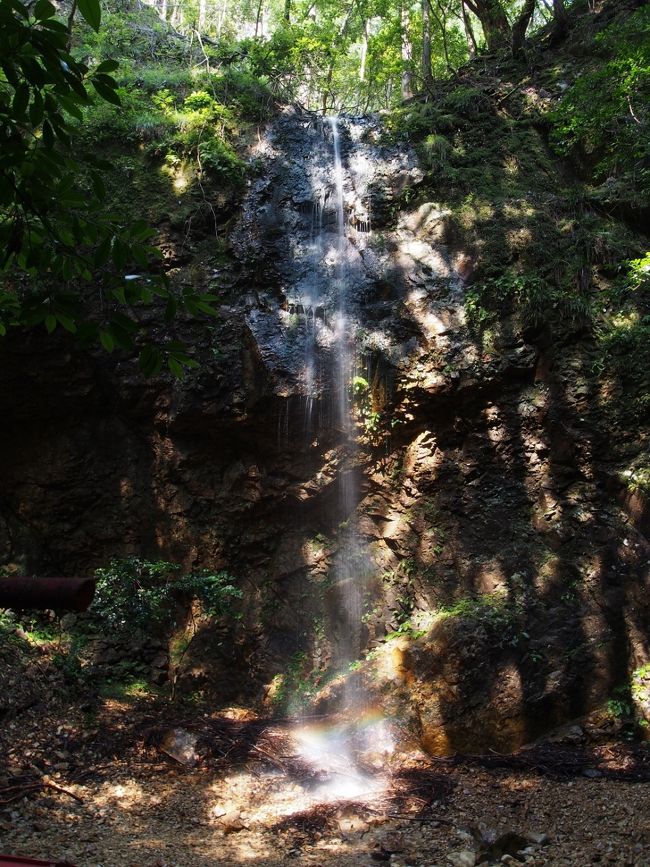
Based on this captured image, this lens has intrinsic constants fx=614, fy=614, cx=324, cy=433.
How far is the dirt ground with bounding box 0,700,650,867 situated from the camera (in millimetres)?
4277

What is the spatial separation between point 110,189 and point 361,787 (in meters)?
8.30

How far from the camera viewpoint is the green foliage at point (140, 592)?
264 inches

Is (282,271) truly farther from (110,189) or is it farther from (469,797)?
(469,797)

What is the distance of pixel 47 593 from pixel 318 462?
23.2 feet

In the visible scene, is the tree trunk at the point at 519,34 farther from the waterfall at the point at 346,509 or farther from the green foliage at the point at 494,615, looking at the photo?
the green foliage at the point at 494,615

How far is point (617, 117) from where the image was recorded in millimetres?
8453

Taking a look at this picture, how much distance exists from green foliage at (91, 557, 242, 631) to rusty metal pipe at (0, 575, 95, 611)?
589cm

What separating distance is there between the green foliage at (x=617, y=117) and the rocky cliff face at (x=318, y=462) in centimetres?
230

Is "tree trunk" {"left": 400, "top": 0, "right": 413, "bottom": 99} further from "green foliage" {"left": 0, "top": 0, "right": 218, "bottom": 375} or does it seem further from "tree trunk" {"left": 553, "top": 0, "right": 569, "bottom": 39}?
"green foliage" {"left": 0, "top": 0, "right": 218, "bottom": 375}

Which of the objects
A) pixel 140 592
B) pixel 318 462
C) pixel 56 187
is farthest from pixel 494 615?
pixel 56 187

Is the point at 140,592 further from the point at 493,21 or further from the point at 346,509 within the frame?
the point at 493,21

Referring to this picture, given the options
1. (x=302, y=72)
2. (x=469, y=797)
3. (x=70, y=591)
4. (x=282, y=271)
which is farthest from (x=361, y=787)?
(x=302, y=72)

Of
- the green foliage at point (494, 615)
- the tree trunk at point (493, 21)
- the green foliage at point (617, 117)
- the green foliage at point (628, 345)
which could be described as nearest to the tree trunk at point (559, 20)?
the tree trunk at point (493, 21)

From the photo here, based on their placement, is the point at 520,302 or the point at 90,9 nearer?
the point at 90,9
